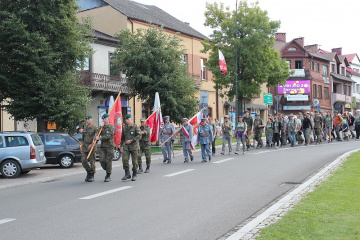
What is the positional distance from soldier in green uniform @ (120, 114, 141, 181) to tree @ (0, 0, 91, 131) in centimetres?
730

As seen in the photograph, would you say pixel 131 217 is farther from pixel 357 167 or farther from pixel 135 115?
pixel 135 115

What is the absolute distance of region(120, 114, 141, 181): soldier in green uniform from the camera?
41.7 ft

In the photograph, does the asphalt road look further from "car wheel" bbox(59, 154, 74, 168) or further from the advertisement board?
the advertisement board

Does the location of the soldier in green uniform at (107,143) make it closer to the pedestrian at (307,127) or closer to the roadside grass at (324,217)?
the roadside grass at (324,217)

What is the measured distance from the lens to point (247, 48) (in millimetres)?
35156

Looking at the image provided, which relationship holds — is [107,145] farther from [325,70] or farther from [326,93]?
[325,70]

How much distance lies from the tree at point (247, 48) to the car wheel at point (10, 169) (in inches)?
914

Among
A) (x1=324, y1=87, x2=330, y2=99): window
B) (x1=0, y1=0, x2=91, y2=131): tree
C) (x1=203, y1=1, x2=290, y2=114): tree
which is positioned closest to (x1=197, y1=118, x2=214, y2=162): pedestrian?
(x1=0, y1=0, x2=91, y2=131): tree

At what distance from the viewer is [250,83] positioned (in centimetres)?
3622

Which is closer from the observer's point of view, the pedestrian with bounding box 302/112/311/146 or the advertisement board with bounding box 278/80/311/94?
the pedestrian with bounding box 302/112/311/146

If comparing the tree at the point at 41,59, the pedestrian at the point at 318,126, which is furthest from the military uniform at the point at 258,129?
the tree at the point at 41,59

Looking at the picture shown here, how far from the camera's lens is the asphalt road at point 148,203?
6.80 metres

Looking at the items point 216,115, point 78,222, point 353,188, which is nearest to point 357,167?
point 353,188

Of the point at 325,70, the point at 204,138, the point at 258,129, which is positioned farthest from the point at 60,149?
the point at 325,70
